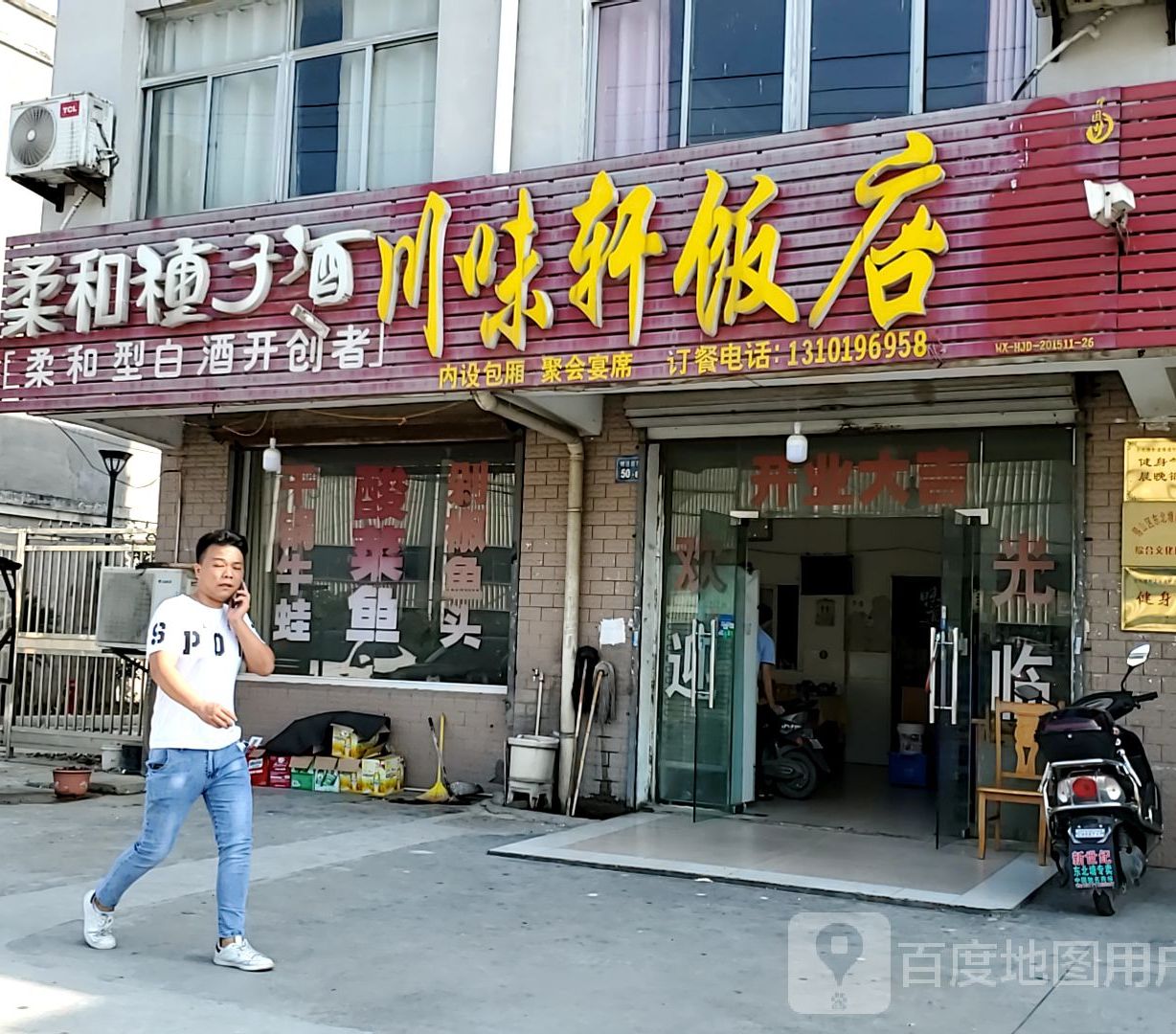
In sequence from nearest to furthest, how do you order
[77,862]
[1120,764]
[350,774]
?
1. [1120,764]
2. [77,862]
3. [350,774]

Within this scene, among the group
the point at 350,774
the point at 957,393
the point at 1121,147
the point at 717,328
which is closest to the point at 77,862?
the point at 350,774

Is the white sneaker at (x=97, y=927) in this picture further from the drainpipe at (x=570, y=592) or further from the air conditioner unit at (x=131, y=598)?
the air conditioner unit at (x=131, y=598)

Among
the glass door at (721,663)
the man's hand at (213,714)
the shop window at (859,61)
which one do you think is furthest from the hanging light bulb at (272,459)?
the man's hand at (213,714)

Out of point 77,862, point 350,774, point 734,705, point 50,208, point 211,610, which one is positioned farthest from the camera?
point 50,208

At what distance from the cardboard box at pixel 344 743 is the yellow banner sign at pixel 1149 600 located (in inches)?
224

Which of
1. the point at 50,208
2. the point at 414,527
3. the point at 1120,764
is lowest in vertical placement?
the point at 1120,764

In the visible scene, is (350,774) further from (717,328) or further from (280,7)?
(280,7)

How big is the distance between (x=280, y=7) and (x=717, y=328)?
544 cm

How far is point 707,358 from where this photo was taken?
25.3ft

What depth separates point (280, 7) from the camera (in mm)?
10750

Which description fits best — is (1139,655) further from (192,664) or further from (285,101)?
(285,101)

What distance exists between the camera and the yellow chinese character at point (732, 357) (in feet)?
25.0

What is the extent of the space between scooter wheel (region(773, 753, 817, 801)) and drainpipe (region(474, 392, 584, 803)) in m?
1.97

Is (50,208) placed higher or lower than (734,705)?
higher
